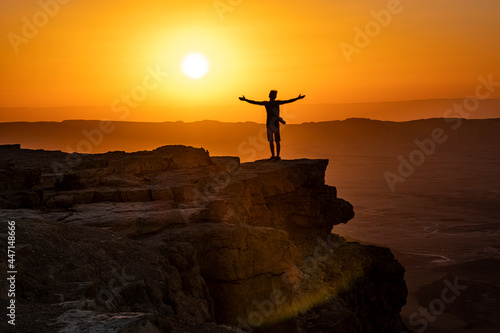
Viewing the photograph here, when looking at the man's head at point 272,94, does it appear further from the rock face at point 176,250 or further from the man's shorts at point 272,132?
the rock face at point 176,250

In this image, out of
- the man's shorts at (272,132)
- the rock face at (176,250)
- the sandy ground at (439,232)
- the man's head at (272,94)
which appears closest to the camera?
the rock face at (176,250)

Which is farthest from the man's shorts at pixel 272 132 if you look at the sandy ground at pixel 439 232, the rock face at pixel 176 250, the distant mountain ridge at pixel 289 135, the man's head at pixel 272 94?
the distant mountain ridge at pixel 289 135

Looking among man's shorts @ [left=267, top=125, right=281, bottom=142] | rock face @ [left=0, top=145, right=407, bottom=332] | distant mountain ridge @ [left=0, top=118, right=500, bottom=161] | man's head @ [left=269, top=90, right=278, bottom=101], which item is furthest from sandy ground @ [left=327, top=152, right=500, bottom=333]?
distant mountain ridge @ [left=0, top=118, right=500, bottom=161]

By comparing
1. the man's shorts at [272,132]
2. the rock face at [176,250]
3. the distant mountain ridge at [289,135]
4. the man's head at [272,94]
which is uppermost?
the distant mountain ridge at [289,135]

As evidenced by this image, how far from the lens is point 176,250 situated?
25.7 ft

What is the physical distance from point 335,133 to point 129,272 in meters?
144

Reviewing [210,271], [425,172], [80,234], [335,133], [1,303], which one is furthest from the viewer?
[335,133]

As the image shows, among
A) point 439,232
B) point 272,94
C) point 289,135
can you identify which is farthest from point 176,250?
point 289,135

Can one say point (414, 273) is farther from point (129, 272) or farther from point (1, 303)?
point (1, 303)

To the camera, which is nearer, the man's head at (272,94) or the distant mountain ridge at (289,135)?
the man's head at (272,94)

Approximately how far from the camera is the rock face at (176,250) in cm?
592

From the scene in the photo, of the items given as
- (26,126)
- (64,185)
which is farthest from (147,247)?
(26,126)

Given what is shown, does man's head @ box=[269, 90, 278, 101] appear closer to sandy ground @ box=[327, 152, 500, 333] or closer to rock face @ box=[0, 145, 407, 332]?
rock face @ box=[0, 145, 407, 332]

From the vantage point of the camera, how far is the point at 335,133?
148375 millimetres
